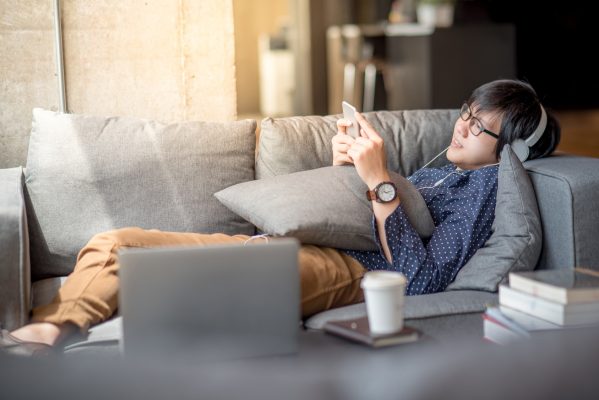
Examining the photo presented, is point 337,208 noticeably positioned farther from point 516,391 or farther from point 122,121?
point 516,391

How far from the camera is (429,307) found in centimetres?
224

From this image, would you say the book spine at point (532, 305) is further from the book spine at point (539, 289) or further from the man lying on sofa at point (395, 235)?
the man lying on sofa at point (395, 235)

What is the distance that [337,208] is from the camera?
241 centimetres

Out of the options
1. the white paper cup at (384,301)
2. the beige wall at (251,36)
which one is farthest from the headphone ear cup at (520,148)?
the beige wall at (251,36)

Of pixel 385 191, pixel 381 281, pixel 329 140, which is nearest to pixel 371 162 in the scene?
pixel 385 191

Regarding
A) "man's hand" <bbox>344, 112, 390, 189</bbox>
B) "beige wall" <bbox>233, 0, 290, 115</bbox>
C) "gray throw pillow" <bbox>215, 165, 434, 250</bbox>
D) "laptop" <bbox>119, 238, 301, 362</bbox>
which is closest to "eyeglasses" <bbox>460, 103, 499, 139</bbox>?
Result: "gray throw pillow" <bbox>215, 165, 434, 250</bbox>

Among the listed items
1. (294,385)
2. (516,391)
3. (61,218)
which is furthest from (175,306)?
(61,218)

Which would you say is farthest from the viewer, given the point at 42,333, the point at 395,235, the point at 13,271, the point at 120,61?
the point at 120,61

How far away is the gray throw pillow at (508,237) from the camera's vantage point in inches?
94.1

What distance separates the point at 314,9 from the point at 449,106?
277 centimetres

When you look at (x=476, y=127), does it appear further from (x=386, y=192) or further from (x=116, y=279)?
(x=116, y=279)

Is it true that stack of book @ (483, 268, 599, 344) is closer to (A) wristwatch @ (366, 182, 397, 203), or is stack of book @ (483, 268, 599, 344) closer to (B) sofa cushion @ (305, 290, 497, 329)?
(B) sofa cushion @ (305, 290, 497, 329)

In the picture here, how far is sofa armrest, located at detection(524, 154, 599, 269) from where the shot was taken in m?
2.46

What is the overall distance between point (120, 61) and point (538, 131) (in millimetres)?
1520
